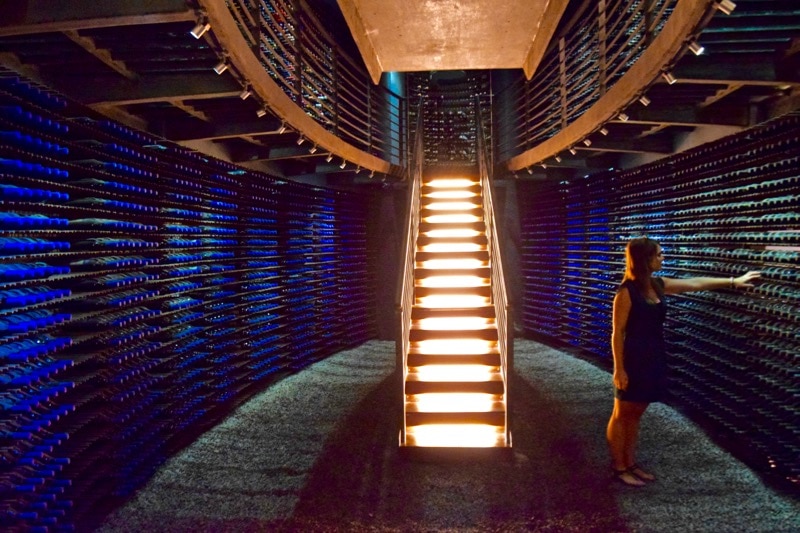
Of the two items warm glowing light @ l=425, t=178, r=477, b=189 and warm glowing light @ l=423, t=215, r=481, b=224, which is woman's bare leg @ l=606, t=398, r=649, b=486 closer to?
warm glowing light @ l=423, t=215, r=481, b=224

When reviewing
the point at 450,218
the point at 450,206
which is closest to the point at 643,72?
the point at 450,218

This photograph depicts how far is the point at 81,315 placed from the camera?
11.7 ft

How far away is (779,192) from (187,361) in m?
5.18

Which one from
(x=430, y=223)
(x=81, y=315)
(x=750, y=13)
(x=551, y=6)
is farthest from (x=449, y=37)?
(x=81, y=315)

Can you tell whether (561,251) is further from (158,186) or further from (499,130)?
(158,186)

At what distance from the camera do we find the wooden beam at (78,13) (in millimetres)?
2760

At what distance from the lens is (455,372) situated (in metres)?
5.38

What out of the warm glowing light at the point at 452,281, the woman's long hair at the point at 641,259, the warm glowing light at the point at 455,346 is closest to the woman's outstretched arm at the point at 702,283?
the woman's long hair at the point at 641,259

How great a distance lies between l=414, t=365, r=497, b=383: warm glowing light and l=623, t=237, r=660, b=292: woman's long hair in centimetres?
181

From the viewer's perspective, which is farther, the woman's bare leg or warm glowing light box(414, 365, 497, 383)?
warm glowing light box(414, 365, 497, 383)

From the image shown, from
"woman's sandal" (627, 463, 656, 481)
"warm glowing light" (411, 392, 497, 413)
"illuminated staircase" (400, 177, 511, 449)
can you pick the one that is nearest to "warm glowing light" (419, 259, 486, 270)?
"illuminated staircase" (400, 177, 511, 449)

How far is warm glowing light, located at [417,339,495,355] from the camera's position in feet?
18.1

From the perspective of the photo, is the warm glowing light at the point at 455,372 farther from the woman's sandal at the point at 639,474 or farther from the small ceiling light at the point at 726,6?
the small ceiling light at the point at 726,6

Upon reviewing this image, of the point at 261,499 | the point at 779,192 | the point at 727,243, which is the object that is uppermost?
the point at 779,192
